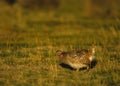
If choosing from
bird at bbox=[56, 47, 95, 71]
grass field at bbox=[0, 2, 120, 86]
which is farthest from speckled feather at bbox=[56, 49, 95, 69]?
grass field at bbox=[0, 2, 120, 86]

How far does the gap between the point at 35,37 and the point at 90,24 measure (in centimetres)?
517

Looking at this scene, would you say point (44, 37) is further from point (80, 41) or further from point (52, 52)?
point (52, 52)

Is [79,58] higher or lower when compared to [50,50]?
lower

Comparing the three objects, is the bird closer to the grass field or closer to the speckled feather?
the speckled feather

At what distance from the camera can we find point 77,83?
8805 mm

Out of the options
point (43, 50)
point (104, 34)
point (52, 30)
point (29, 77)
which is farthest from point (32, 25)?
point (29, 77)

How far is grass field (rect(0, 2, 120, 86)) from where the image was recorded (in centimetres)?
913

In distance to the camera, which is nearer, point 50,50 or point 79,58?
point 79,58

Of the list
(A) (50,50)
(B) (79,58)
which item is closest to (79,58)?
(B) (79,58)

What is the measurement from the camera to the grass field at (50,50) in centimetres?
913

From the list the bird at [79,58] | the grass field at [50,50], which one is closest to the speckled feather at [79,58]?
the bird at [79,58]

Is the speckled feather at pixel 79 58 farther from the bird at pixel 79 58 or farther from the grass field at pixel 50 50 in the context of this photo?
the grass field at pixel 50 50

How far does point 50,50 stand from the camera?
11945mm

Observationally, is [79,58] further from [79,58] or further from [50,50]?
[50,50]
